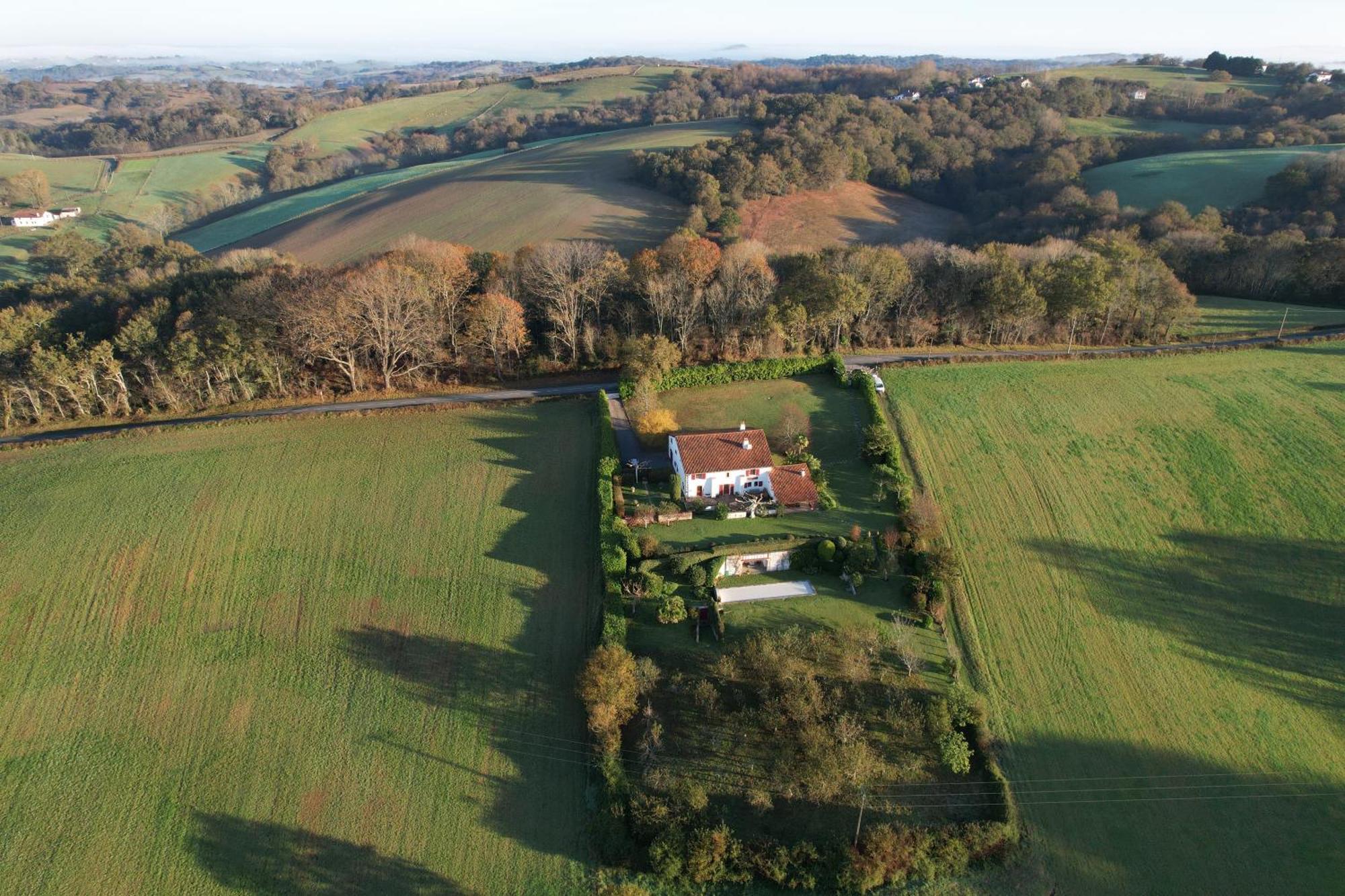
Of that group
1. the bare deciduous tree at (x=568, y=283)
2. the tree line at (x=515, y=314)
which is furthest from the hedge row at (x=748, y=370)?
the bare deciduous tree at (x=568, y=283)

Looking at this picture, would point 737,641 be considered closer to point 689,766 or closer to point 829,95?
point 689,766

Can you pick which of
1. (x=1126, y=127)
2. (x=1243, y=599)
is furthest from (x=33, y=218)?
(x=1126, y=127)

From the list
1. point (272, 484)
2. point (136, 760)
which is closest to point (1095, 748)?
point (136, 760)

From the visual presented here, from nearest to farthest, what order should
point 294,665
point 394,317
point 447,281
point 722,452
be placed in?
point 294,665 < point 722,452 < point 394,317 < point 447,281

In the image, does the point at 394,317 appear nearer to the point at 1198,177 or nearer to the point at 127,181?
the point at 1198,177

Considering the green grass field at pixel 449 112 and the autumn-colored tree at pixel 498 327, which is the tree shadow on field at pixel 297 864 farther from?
the green grass field at pixel 449 112

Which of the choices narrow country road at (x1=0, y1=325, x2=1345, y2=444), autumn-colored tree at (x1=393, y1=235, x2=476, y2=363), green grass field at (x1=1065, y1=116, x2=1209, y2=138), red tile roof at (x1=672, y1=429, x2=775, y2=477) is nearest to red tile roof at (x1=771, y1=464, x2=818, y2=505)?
red tile roof at (x1=672, y1=429, x2=775, y2=477)
